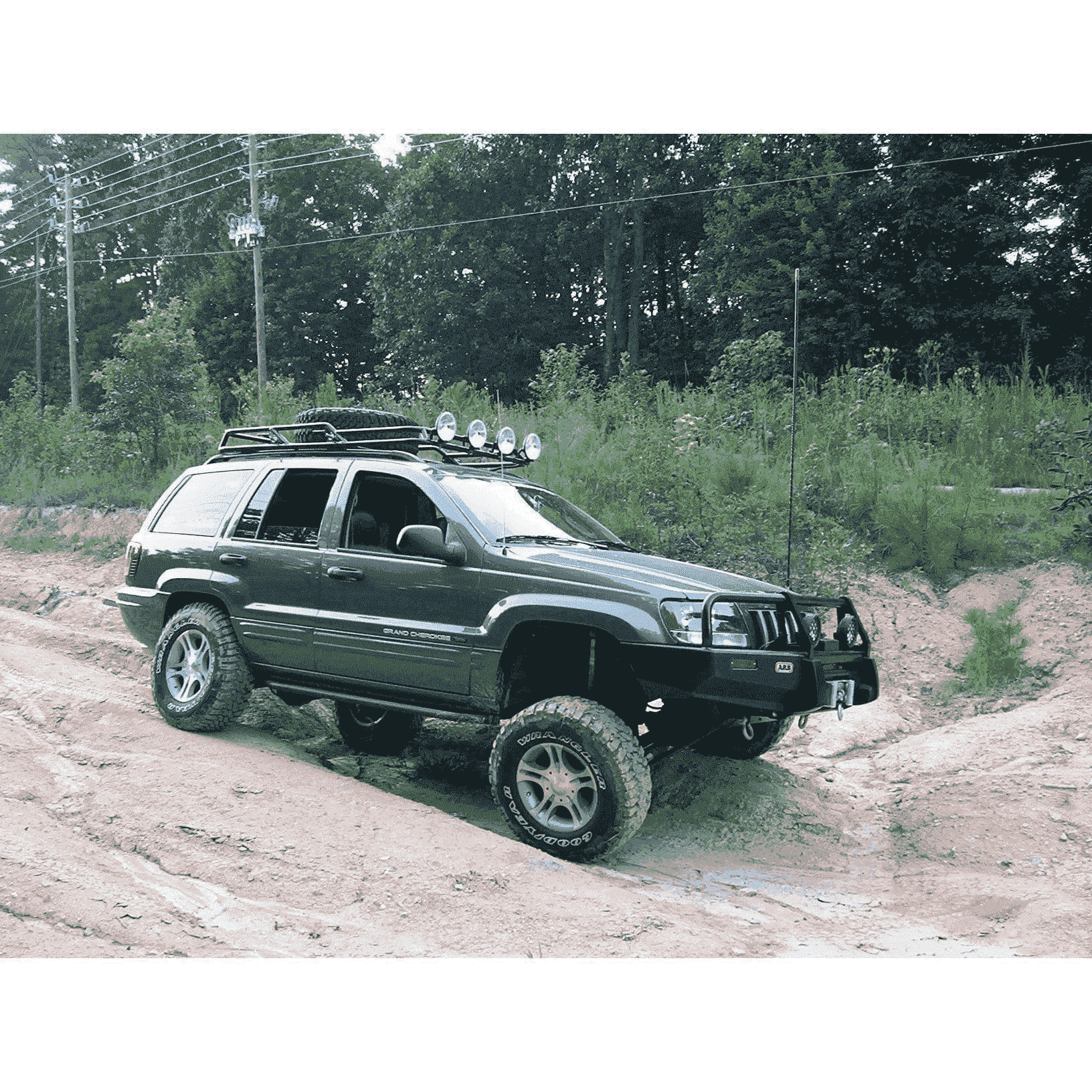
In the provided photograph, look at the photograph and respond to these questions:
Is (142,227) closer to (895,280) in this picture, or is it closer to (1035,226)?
(895,280)

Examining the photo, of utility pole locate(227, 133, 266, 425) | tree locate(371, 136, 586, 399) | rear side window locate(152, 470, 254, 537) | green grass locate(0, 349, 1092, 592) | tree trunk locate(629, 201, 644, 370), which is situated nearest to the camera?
rear side window locate(152, 470, 254, 537)

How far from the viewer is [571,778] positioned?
13.8 ft

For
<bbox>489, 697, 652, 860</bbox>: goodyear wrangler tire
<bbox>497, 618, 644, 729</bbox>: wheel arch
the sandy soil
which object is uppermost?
<bbox>497, 618, 644, 729</bbox>: wheel arch

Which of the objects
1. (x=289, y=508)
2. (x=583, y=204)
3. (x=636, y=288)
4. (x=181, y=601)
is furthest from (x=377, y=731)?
(x=583, y=204)

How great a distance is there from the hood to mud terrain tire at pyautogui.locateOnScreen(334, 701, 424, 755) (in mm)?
2125

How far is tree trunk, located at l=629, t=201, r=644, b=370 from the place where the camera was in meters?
7.94

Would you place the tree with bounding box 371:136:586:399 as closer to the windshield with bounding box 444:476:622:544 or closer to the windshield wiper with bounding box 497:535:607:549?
the windshield with bounding box 444:476:622:544

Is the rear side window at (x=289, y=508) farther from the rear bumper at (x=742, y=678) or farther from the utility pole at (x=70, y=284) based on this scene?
the utility pole at (x=70, y=284)

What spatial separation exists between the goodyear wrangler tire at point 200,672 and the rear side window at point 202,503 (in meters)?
0.58

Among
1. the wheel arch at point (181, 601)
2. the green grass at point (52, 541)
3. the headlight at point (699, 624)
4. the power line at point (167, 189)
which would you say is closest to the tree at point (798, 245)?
the headlight at point (699, 624)

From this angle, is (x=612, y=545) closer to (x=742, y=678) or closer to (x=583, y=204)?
(x=742, y=678)

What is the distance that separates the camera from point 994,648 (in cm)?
679

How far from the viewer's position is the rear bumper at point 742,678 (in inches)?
159

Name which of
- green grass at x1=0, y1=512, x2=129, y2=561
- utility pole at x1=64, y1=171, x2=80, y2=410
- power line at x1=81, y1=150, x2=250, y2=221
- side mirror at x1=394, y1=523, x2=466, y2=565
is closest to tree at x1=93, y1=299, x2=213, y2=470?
utility pole at x1=64, y1=171, x2=80, y2=410
